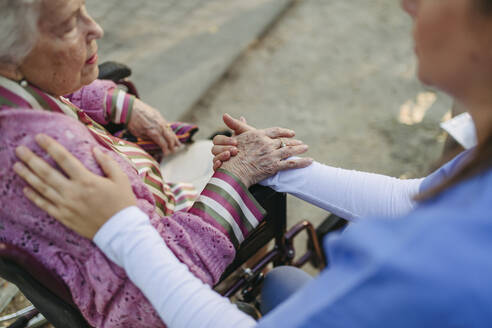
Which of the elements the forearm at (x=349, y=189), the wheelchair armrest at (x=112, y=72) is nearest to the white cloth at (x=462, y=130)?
the forearm at (x=349, y=189)

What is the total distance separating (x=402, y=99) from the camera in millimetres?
3473

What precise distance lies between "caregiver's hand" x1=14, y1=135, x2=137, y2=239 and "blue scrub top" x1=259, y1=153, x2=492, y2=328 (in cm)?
57

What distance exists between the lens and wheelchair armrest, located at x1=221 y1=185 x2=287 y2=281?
150 centimetres

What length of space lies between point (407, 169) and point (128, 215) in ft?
7.79

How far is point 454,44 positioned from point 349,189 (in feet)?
2.44

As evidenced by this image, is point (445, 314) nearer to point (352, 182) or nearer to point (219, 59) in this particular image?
point (352, 182)

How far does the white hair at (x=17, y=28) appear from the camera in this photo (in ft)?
3.33

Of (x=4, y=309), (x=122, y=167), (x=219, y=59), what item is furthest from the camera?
(x=219, y=59)

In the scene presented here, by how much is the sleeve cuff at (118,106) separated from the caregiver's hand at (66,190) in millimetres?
713

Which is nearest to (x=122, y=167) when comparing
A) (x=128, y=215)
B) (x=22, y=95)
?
(x=128, y=215)

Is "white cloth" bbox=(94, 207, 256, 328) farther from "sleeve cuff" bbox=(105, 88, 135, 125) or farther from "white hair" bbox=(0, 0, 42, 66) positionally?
"sleeve cuff" bbox=(105, 88, 135, 125)

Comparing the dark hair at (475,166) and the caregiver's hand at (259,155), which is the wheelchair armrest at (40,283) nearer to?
the caregiver's hand at (259,155)

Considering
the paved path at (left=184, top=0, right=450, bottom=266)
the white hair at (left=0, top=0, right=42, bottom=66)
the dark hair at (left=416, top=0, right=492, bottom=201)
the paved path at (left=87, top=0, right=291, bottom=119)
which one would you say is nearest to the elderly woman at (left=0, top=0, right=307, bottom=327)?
the white hair at (left=0, top=0, right=42, bottom=66)

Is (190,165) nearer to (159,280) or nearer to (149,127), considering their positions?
(149,127)
